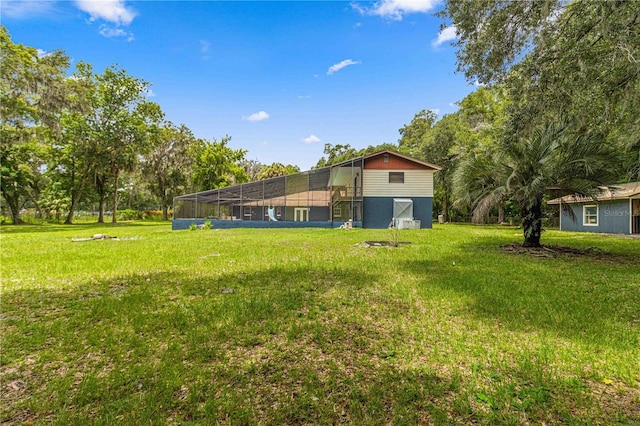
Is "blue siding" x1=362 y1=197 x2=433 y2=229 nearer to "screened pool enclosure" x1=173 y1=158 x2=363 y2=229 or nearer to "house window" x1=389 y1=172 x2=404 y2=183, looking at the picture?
"screened pool enclosure" x1=173 y1=158 x2=363 y2=229

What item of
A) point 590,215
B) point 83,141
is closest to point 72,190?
point 83,141

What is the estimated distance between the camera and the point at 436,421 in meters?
1.98

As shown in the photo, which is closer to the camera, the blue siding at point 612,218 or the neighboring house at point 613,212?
the neighboring house at point 613,212

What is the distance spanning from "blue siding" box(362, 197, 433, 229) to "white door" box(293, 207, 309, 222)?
450 centimetres

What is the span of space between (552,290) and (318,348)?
13.6ft

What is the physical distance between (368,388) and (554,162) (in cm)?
881

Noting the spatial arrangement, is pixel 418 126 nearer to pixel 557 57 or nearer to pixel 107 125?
pixel 107 125

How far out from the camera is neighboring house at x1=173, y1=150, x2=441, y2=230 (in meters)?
20.1

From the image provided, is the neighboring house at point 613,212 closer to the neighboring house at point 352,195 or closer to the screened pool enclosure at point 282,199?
the neighboring house at point 352,195

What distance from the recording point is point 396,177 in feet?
67.4

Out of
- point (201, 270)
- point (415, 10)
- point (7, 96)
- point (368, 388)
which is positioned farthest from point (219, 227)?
point (368, 388)

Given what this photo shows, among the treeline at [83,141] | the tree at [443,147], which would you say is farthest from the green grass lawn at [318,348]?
the tree at [443,147]

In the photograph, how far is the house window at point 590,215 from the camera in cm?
1858

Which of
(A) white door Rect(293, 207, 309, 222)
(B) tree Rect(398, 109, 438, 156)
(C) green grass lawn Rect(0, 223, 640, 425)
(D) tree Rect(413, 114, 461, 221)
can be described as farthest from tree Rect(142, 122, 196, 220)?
(C) green grass lawn Rect(0, 223, 640, 425)
